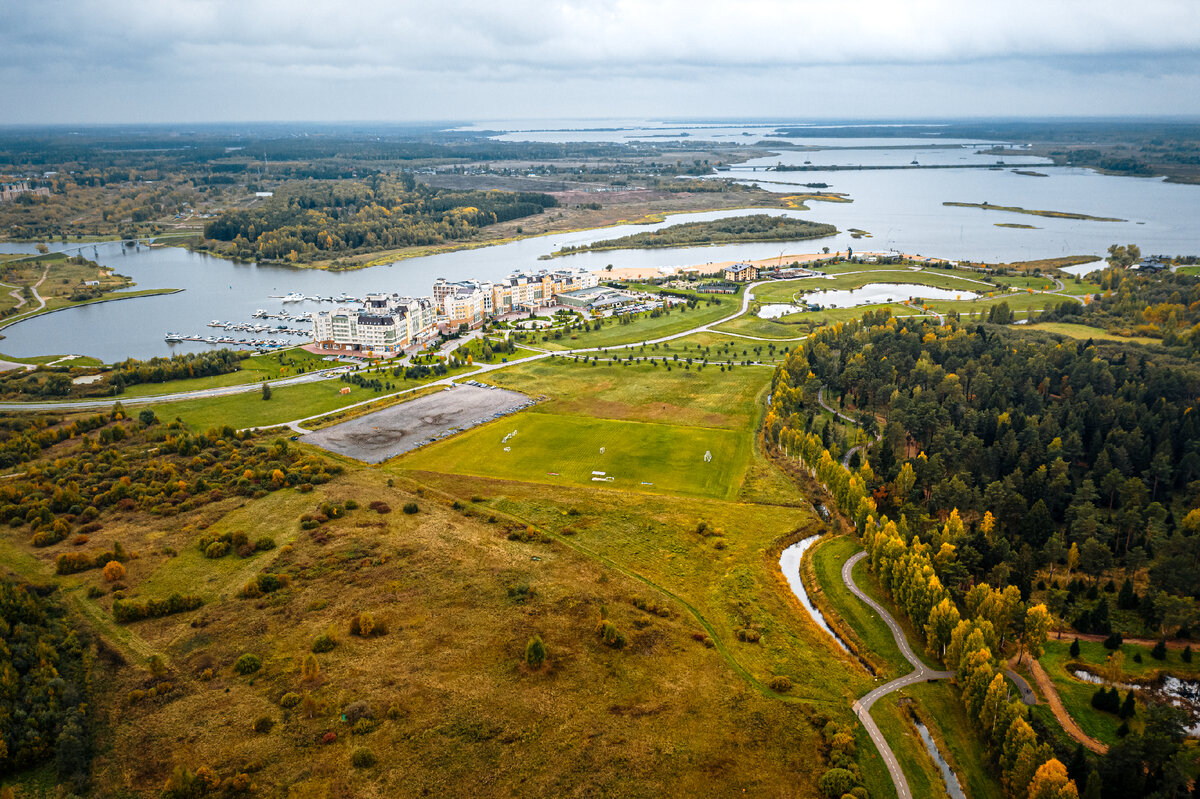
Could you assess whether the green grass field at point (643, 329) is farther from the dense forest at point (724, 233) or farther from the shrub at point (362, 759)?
the shrub at point (362, 759)

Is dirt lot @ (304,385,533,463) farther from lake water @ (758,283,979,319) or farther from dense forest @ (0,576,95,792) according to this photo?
lake water @ (758,283,979,319)

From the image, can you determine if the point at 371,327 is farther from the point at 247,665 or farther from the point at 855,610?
the point at 855,610

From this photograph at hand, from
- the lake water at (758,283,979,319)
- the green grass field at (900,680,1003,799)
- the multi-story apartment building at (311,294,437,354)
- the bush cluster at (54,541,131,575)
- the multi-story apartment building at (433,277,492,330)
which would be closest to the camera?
the green grass field at (900,680,1003,799)

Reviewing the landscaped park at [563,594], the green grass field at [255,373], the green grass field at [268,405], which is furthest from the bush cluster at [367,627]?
the green grass field at [255,373]

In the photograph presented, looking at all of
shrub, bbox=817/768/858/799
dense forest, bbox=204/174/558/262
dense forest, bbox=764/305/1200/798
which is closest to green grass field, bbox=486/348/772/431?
dense forest, bbox=764/305/1200/798

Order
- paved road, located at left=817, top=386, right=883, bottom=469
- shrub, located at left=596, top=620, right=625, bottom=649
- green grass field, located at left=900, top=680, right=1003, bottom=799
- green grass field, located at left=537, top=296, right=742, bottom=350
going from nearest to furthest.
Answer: green grass field, located at left=900, top=680, right=1003, bottom=799
shrub, located at left=596, top=620, right=625, bottom=649
paved road, located at left=817, top=386, right=883, bottom=469
green grass field, located at left=537, top=296, right=742, bottom=350
